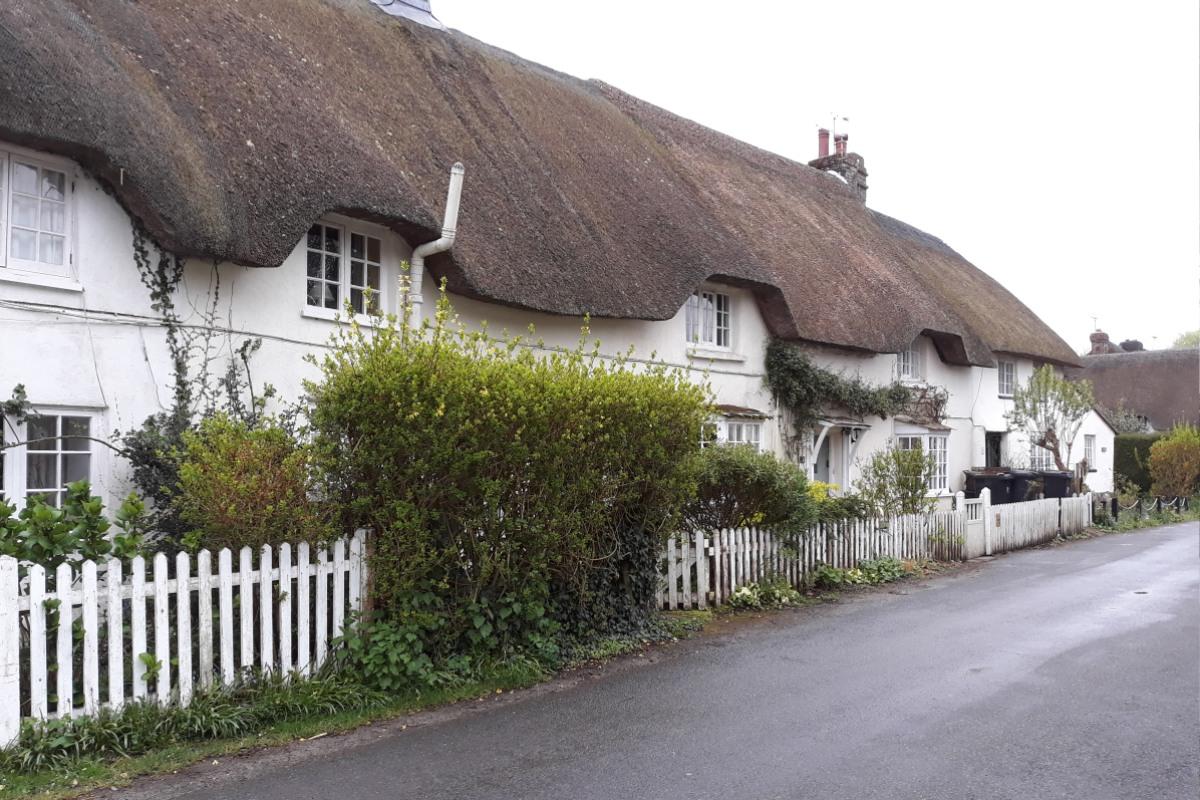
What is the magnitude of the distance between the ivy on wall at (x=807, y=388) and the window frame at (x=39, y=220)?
36.9 feet

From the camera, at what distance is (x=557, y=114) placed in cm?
1547

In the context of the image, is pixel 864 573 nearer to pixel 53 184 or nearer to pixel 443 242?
pixel 443 242

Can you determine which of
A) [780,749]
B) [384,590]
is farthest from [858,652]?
[384,590]

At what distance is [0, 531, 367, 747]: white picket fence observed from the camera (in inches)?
219

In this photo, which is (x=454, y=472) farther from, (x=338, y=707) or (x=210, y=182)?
(x=210, y=182)

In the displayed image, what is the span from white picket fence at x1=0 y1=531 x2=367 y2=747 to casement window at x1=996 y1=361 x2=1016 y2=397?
21.2m

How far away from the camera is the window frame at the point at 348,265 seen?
393 inches

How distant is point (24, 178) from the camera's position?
7.92m

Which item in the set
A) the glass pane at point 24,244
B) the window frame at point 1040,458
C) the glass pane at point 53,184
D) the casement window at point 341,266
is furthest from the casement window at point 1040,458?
the glass pane at point 24,244

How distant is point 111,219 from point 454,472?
403 centimetres

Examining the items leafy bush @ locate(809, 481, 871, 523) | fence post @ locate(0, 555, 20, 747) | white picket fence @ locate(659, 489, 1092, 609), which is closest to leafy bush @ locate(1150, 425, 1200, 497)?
white picket fence @ locate(659, 489, 1092, 609)

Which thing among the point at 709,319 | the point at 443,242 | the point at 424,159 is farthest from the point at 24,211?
the point at 709,319

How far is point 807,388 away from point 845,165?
10.7 m

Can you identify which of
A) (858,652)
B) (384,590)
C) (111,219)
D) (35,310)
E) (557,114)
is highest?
(557,114)
